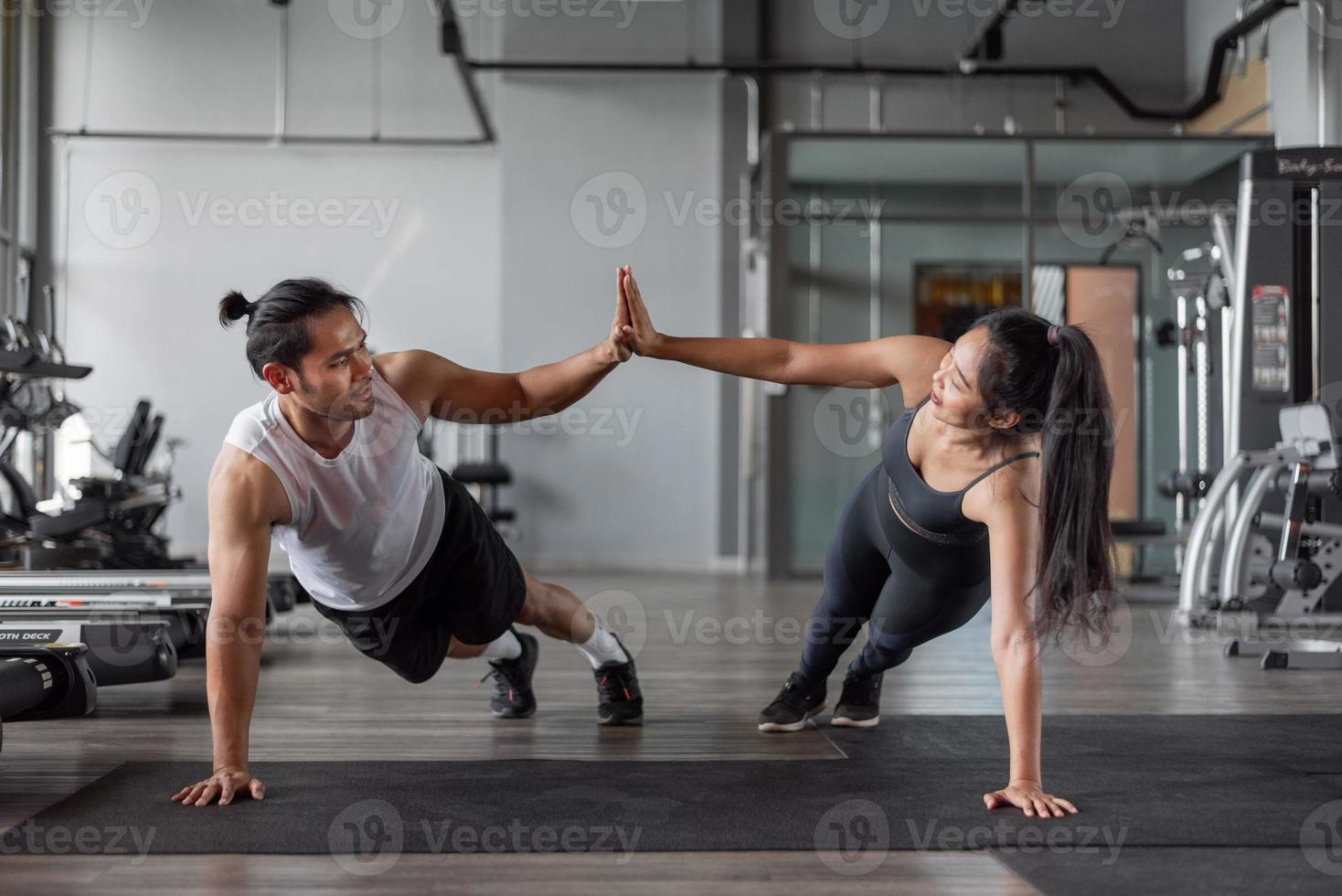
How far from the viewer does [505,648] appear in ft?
8.87

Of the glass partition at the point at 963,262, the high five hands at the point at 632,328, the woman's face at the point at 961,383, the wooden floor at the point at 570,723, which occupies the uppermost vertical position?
the glass partition at the point at 963,262

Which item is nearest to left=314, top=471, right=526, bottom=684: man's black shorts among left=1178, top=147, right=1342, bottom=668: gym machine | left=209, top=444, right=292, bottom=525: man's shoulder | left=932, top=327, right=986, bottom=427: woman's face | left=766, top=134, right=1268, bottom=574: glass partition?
left=209, top=444, right=292, bottom=525: man's shoulder

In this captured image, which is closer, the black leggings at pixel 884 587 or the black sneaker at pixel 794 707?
the black leggings at pixel 884 587

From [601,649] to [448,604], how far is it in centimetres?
43

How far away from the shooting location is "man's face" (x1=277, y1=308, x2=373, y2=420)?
1.91 meters

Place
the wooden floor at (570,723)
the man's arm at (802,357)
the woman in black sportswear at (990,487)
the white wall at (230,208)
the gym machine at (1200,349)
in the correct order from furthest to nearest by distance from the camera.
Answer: the white wall at (230,208) < the gym machine at (1200,349) < the man's arm at (802,357) < the woman in black sportswear at (990,487) < the wooden floor at (570,723)

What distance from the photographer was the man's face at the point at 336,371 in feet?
6.28

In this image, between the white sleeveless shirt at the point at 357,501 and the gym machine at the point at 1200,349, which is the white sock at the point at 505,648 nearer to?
the white sleeveless shirt at the point at 357,501

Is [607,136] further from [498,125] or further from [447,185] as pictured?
[447,185]

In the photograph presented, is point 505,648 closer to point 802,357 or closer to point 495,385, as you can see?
point 495,385

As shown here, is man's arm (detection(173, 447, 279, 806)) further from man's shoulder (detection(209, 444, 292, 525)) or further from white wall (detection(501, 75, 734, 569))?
white wall (detection(501, 75, 734, 569))

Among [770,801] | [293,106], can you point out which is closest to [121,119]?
[293,106]

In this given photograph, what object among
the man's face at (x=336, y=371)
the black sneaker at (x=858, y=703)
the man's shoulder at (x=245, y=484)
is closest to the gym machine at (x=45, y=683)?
the man's shoulder at (x=245, y=484)

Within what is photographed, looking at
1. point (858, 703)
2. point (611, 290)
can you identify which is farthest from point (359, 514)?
point (611, 290)
